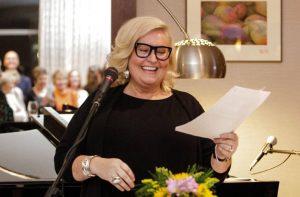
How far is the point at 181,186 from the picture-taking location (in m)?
1.67

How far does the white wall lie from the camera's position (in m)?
4.11

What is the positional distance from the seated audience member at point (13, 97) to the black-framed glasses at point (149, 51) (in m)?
6.63

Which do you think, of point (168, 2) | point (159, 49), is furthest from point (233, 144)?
point (168, 2)

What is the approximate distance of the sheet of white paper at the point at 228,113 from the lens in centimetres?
194

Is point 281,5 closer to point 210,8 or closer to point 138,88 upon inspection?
point 210,8

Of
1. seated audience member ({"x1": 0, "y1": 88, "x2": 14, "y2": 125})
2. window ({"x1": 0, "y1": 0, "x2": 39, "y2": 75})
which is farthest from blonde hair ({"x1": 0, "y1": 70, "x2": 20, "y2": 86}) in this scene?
window ({"x1": 0, "y1": 0, "x2": 39, "y2": 75})

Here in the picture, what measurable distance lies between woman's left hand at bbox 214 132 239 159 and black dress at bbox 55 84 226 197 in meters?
0.11

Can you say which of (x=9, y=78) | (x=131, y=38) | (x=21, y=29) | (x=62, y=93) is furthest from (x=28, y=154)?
(x=21, y=29)

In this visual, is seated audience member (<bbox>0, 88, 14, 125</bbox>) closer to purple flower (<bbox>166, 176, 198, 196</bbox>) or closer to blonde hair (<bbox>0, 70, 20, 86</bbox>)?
blonde hair (<bbox>0, 70, 20, 86</bbox>)

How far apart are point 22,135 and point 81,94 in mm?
4771

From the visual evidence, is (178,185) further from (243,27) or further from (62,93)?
(62,93)

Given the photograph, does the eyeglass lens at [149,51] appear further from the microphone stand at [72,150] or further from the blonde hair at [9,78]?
the blonde hair at [9,78]

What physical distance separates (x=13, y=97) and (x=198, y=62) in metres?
6.02

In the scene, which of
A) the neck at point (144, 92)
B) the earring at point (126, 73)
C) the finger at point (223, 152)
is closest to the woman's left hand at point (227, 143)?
the finger at point (223, 152)
